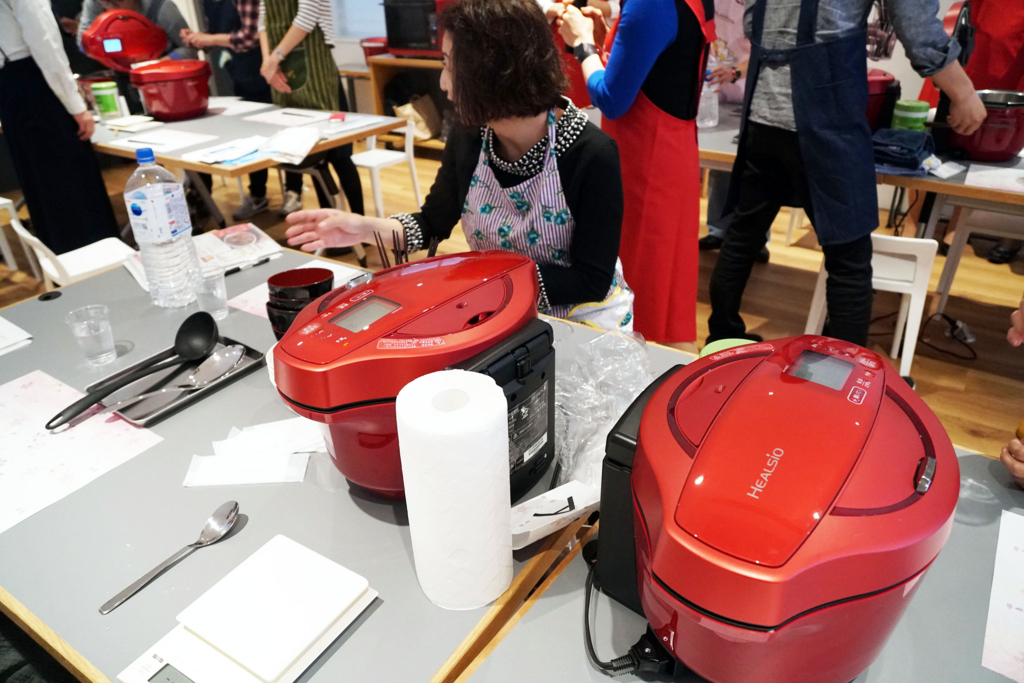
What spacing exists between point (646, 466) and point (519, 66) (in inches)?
34.2

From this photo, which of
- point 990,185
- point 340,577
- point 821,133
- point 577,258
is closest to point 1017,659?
point 340,577

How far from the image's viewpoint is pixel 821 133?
1747mm

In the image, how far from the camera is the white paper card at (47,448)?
0.82 meters

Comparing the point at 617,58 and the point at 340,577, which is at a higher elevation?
the point at 617,58

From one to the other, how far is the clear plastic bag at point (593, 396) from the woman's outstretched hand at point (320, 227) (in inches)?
21.6

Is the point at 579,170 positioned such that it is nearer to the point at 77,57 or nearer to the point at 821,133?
the point at 821,133

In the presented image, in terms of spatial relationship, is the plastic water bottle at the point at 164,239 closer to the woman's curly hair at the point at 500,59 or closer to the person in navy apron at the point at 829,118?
the woman's curly hair at the point at 500,59

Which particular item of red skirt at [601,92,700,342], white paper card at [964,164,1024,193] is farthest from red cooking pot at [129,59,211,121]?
white paper card at [964,164,1024,193]

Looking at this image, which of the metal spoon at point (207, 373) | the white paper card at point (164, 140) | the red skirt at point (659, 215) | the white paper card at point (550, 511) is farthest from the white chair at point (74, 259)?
the white paper card at point (550, 511)

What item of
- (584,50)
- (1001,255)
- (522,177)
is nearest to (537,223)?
(522,177)

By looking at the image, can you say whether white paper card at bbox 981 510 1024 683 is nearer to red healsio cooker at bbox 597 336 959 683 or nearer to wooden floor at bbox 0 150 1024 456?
red healsio cooker at bbox 597 336 959 683

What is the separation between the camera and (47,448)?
2.96 feet

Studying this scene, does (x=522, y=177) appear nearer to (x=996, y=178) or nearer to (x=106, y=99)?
(x=996, y=178)

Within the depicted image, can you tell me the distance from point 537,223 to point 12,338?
996mm
